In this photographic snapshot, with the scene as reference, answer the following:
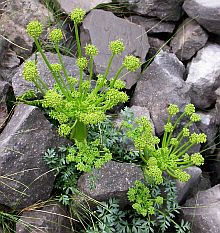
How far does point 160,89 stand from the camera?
4.23m

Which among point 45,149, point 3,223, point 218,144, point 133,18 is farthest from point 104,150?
point 133,18

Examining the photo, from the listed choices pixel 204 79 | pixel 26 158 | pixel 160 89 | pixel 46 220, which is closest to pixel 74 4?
pixel 160 89

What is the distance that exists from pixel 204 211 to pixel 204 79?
118 cm

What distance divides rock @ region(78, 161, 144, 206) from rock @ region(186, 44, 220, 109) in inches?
43.7

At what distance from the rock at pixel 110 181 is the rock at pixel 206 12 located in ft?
5.30

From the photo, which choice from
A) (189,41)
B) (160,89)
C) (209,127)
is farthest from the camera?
(189,41)

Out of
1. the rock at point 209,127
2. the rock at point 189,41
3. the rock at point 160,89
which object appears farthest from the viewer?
the rock at point 189,41

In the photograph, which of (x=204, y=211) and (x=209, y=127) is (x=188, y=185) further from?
(x=209, y=127)

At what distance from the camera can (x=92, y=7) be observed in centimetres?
446

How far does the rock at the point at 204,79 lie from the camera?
14.5ft

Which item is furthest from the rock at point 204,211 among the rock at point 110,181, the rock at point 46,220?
the rock at point 46,220

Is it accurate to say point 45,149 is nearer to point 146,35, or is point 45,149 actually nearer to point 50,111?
point 50,111

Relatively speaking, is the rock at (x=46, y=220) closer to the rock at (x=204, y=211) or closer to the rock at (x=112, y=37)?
the rock at (x=204, y=211)

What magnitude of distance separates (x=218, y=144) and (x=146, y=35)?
1166 millimetres
